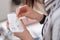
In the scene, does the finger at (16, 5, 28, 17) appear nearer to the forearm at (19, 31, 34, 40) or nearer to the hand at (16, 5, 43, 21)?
the hand at (16, 5, 43, 21)

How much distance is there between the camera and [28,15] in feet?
2.78

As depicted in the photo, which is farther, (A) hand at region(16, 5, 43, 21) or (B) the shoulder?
(A) hand at region(16, 5, 43, 21)

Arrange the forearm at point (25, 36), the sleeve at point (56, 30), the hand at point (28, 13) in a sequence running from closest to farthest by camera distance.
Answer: the sleeve at point (56, 30) → the forearm at point (25, 36) → the hand at point (28, 13)

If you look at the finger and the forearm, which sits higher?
the finger

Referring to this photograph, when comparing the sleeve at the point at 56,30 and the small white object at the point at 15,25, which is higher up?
the sleeve at the point at 56,30

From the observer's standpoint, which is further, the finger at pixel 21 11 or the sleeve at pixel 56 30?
the finger at pixel 21 11

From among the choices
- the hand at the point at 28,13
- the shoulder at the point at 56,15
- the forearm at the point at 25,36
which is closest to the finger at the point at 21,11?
the hand at the point at 28,13

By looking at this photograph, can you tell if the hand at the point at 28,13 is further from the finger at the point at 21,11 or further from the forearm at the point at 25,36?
the forearm at the point at 25,36

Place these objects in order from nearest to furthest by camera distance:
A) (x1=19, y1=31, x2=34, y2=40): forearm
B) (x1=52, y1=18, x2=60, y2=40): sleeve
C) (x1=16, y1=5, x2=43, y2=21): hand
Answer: (x1=52, y1=18, x2=60, y2=40): sleeve
(x1=19, y1=31, x2=34, y2=40): forearm
(x1=16, y1=5, x2=43, y2=21): hand

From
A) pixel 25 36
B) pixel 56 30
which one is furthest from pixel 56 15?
pixel 25 36

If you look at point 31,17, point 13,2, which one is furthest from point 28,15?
point 13,2

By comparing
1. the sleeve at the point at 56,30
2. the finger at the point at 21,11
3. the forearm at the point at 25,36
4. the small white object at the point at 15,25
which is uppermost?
the sleeve at the point at 56,30

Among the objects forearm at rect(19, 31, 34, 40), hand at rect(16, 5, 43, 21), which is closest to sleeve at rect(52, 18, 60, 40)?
forearm at rect(19, 31, 34, 40)

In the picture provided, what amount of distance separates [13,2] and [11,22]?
53 cm
